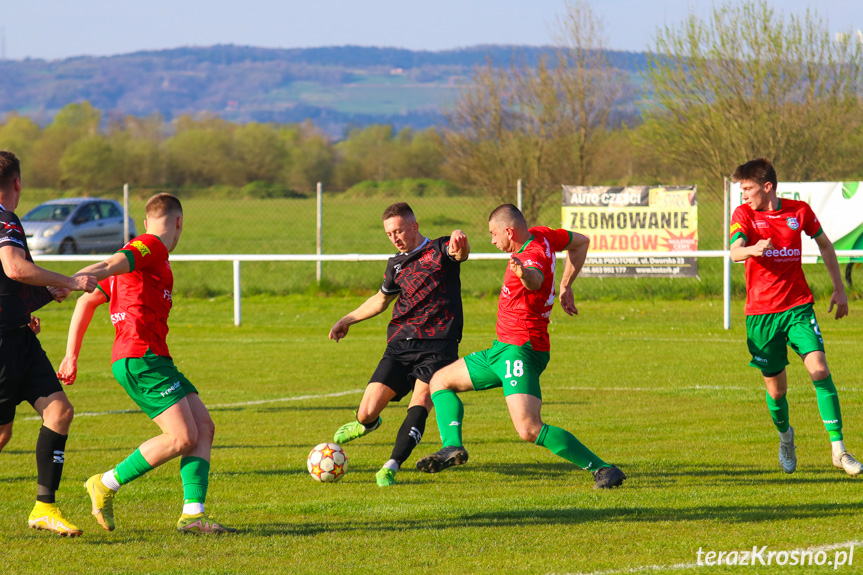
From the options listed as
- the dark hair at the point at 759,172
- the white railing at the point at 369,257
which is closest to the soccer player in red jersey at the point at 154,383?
the dark hair at the point at 759,172

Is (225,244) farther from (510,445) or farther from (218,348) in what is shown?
(510,445)

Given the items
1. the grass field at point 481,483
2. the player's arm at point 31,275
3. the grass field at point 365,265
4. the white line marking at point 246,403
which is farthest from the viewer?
the grass field at point 365,265

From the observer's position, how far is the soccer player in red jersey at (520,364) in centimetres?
598

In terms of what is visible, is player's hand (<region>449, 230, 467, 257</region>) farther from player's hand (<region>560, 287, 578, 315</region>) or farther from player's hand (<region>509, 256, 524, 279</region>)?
player's hand (<region>560, 287, 578, 315</region>)

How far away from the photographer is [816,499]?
233 inches

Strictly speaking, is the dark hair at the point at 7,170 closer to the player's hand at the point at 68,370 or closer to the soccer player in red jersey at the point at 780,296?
the player's hand at the point at 68,370

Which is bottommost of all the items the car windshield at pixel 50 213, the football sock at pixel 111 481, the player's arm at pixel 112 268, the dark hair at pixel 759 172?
the football sock at pixel 111 481

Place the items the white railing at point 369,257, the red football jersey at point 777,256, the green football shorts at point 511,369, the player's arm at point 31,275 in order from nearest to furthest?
the player's arm at point 31,275
the green football shorts at point 511,369
the red football jersey at point 777,256
the white railing at point 369,257

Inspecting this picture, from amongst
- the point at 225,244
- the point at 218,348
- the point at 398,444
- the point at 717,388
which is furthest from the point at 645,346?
the point at 225,244

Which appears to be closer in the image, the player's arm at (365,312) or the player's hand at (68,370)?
the player's hand at (68,370)

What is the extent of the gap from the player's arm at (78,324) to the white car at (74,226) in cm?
1917

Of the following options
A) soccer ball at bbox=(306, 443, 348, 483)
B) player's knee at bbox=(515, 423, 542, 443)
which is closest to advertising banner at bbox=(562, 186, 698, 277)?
soccer ball at bbox=(306, 443, 348, 483)

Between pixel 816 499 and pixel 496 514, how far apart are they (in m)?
1.93

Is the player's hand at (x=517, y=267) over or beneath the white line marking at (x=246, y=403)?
over
